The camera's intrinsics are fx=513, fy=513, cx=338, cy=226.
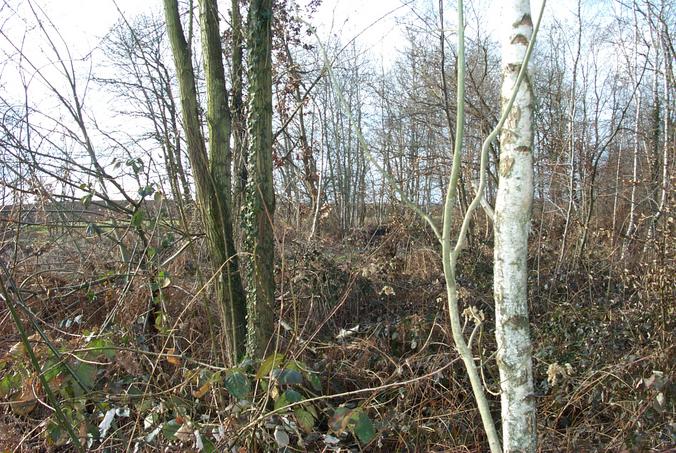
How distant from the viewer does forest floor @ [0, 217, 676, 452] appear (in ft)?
8.27

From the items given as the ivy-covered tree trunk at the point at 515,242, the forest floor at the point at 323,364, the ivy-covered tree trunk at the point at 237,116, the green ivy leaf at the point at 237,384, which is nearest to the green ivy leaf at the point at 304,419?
the forest floor at the point at 323,364

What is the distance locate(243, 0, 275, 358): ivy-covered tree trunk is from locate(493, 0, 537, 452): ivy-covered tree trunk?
182 centimetres

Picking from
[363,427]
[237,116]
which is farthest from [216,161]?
[363,427]

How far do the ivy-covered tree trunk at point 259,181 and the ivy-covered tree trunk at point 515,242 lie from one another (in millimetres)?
1816

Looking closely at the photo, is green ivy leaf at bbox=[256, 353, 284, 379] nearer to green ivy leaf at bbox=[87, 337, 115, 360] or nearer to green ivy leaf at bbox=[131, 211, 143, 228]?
green ivy leaf at bbox=[87, 337, 115, 360]

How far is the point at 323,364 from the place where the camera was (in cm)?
417

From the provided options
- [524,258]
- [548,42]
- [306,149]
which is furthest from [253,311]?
[548,42]

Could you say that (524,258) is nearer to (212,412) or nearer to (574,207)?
(212,412)

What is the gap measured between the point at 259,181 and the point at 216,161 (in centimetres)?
34

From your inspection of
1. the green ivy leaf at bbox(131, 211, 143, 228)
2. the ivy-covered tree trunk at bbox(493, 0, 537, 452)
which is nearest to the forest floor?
the ivy-covered tree trunk at bbox(493, 0, 537, 452)

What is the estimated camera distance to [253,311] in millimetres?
3508

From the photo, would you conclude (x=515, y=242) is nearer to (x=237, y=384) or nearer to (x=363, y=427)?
(x=363, y=427)

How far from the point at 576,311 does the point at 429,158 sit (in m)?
3.22

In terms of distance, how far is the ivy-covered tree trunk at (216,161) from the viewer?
339 centimetres
